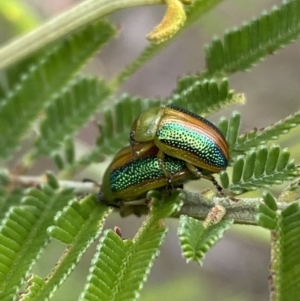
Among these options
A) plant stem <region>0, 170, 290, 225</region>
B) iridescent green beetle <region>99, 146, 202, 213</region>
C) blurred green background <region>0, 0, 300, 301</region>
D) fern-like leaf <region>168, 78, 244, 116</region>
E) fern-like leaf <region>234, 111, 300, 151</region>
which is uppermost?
blurred green background <region>0, 0, 300, 301</region>

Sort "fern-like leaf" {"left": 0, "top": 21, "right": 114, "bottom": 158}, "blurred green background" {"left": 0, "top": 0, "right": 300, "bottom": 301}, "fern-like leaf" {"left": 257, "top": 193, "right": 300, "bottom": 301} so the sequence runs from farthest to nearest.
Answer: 1. "blurred green background" {"left": 0, "top": 0, "right": 300, "bottom": 301}
2. "fern-like leaf" {"left": 0, "top": 21, "right": 114, "bottom": 158}
3. "fern-like leaf" {"left": 257, "top": 193, "right": 300, "bottom": 301}

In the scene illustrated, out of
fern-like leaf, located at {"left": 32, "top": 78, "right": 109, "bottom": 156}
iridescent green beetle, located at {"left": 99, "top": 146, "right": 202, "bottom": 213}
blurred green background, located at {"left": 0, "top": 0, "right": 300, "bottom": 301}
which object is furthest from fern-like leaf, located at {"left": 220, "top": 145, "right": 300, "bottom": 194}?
blurred green background, located at {"left": 0, "top": 0, "right": 300, "bottom": 301}

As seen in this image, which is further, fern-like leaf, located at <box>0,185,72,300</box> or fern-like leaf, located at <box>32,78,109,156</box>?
fern-like leaf, located at <box>32,78,109,156</box>

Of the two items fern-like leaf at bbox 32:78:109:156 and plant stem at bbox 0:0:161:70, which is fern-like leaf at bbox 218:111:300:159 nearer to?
plant stem at bbox 0:0:161:70

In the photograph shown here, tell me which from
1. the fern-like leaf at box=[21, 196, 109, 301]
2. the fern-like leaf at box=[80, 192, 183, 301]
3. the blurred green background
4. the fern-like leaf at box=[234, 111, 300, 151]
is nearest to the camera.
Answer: the fern-like leaf at box=[80, 192, 183, 301]

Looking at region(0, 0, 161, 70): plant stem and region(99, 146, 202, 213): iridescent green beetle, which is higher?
region(0, 0, 161, 70): plant stem

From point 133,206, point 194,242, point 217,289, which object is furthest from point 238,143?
point 217,289

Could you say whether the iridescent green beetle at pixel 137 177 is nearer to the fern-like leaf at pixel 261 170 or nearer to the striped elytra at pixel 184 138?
the striped elytra at pixel 184 138

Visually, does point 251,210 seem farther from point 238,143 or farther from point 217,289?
point 217,289
